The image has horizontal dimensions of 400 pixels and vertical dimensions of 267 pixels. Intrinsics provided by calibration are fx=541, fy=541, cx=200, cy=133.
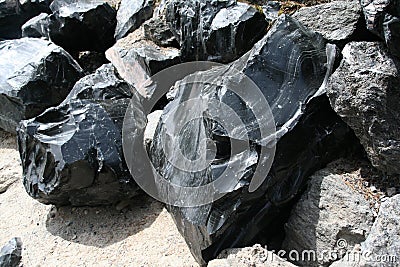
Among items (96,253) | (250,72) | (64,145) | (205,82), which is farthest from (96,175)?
(250,72)

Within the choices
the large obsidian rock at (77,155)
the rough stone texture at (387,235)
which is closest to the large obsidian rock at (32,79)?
the large obsidian rock at (77,155)

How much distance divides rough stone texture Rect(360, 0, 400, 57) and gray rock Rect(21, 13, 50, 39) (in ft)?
11.0

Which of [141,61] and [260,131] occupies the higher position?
[260,131]

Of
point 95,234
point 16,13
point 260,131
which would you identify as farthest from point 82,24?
point 260,131

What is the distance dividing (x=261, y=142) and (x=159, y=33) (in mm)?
2095

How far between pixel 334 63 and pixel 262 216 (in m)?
0.95

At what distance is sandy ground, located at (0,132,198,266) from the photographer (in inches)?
124

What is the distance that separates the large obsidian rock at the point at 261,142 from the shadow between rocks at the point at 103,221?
0.43m

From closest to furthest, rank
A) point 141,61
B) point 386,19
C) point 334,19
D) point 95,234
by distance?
point 386,19 < point 334,19 < point 95,234 < point 141,61

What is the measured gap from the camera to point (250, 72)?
2936 mm

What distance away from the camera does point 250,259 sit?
2623mm

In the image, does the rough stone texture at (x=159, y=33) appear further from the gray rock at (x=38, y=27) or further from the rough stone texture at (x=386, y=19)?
the rough stone texture at (x=386, y=19)

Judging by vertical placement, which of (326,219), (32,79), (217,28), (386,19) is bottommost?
(32,79)

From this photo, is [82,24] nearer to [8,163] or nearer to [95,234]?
[8,163]
